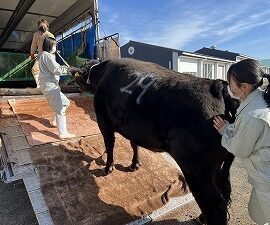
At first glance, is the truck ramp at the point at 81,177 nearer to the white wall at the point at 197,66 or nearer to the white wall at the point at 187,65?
the white wall at the point at 197,66

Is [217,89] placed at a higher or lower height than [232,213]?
higher

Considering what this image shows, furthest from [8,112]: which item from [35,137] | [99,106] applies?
[99,106]

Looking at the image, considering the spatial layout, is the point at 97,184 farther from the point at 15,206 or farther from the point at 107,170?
the point at 15,206

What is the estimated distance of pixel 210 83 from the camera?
8.54 ft

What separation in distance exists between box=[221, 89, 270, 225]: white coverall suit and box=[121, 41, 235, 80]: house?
20554 millimetres

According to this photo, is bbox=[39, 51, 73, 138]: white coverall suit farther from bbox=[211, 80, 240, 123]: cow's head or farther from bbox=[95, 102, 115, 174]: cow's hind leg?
bbox=[211, 80, 240, 123]: cow's head

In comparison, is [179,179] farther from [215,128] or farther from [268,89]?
[268,89]

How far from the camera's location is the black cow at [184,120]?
8.02ft

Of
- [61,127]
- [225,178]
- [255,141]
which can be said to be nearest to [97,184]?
[61,127]

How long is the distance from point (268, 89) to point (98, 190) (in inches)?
94.4

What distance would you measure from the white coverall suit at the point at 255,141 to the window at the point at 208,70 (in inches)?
927

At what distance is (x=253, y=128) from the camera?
76.7 inches

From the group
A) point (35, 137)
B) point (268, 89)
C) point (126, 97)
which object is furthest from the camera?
point (35, 137)

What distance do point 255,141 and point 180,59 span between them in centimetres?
2153
